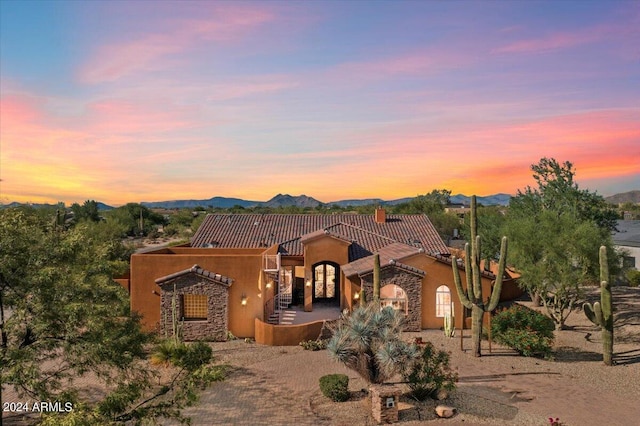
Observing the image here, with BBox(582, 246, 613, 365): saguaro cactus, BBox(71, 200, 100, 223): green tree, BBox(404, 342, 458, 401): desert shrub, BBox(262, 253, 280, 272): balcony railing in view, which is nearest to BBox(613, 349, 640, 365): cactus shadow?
BBox(582, 246, 613, 365): saguaro cactus

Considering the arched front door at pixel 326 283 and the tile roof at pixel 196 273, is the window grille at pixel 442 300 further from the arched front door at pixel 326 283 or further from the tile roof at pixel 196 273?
the tile roof at pixel 196 273

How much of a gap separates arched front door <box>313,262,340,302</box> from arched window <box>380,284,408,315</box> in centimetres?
529

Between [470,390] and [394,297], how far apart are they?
838 cm

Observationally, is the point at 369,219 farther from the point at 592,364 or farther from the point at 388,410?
the point at 388,410

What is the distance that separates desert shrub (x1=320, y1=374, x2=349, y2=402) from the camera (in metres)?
14.9

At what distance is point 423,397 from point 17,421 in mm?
12220

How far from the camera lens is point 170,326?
21.9 m

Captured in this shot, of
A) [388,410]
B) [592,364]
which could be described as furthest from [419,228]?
[388,410]

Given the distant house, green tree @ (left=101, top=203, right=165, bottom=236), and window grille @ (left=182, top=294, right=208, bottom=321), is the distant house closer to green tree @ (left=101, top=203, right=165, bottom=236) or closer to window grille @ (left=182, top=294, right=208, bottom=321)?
window grille @ (left=182, top=294, right=208, bottom=321)

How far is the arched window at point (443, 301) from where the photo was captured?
2391 cm

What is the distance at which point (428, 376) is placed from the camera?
1466cm

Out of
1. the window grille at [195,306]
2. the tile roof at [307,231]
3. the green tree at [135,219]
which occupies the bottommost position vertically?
the window grille at [195,306]

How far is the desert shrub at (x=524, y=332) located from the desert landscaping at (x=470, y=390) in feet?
1.52

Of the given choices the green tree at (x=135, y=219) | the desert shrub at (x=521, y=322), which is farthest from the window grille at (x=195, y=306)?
the green tree at (x=135, y=219)
